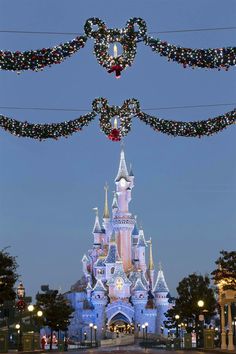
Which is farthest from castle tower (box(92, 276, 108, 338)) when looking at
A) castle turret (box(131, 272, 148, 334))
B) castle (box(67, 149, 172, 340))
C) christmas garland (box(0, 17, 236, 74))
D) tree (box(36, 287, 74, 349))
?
christmas garland (box(0, 17, 236, 74))

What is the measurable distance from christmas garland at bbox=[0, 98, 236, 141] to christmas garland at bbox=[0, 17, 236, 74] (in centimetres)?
121

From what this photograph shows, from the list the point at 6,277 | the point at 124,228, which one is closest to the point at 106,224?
the point at 124,228

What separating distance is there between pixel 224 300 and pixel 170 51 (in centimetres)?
2853

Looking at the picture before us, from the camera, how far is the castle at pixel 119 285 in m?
104

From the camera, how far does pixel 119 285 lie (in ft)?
341

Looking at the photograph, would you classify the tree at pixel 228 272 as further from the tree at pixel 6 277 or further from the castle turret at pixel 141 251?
the castle turret at pixel 141 251

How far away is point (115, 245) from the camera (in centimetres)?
10762

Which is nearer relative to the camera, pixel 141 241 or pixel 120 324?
pixel 120 324

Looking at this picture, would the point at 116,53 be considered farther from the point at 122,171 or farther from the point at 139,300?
the point at 122,171

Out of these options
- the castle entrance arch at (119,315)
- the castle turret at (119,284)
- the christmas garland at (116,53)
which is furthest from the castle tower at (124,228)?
the christmas garland at (116,53)

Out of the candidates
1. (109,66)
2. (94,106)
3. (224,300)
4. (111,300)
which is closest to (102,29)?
(109,66)

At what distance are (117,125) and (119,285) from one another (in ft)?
294

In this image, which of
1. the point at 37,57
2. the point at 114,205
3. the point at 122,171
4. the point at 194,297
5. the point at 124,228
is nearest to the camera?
the point at 37,57

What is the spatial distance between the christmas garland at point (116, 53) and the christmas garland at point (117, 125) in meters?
1.21
